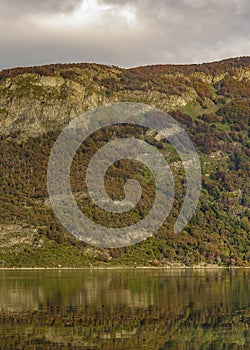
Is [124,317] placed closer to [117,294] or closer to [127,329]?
[127,329]

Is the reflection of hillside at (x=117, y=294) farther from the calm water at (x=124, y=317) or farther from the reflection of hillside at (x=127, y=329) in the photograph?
the reflection of hillside at (x=127, y=329)

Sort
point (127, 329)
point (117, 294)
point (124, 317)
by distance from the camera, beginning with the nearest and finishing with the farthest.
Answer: point (127, 329)
point (124, 317)
point (117, 294)

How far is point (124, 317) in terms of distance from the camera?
6219 cm

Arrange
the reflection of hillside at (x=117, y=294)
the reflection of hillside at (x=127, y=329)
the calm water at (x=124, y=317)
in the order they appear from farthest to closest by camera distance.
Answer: the reflection of hillside at (x=117, y=294)
the calm water at (x=124, y=317)
the reflection of hillside at (x=127, y=329)

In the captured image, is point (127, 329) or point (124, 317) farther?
point (124, 317)

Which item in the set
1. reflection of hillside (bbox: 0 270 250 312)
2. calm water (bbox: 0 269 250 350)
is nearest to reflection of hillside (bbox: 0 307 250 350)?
calm water (bbox: 0 269 250 350)

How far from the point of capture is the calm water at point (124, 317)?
51.0 metres

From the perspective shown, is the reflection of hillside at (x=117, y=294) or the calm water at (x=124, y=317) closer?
the calm water at (x=124, y=317)

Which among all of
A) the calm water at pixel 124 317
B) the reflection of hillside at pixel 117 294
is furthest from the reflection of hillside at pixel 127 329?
the reflection of hillside at pixel 117 294

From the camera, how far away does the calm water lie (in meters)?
51.0

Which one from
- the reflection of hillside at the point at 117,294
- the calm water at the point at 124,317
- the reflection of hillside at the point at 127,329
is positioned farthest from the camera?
the reflection of hillside at the point at 117,294

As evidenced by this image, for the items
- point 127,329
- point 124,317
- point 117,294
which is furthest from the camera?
point 117,294

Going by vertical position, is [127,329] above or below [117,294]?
above

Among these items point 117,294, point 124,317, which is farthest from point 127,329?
point 117,294
